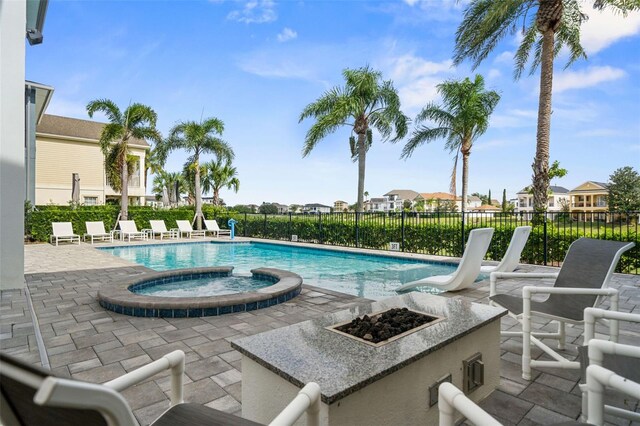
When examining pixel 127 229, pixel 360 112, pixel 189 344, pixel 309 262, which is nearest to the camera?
pixel 189 344

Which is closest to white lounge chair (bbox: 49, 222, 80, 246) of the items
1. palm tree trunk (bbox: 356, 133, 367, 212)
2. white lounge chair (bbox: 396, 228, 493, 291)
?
palm tree trunk (bbox: 356, 133, 367, 212)

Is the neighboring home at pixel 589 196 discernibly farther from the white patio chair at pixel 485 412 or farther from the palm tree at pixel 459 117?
the white patio chair at pixel 485 412

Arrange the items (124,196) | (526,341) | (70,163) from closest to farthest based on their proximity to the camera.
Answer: (526,341)
(124,196)
(70,163)

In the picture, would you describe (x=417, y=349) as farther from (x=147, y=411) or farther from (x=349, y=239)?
(x=349, y=239)

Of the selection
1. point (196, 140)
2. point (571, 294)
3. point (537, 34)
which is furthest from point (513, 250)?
point (196, 140)

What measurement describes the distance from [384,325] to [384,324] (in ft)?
0.10

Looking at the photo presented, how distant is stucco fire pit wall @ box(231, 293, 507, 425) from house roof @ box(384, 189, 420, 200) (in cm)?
8073

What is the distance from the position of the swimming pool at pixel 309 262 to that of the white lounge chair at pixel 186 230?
6.76 ft

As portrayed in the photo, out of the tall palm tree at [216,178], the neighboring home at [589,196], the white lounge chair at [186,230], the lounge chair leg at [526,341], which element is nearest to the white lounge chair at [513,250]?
the lounge chair leg at [526,341]

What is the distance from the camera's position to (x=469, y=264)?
5191mm

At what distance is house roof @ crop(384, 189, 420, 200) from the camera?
8162 cm

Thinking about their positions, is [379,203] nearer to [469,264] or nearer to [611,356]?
[469,264]

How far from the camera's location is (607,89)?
18.2 m

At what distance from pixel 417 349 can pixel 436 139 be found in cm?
1631
